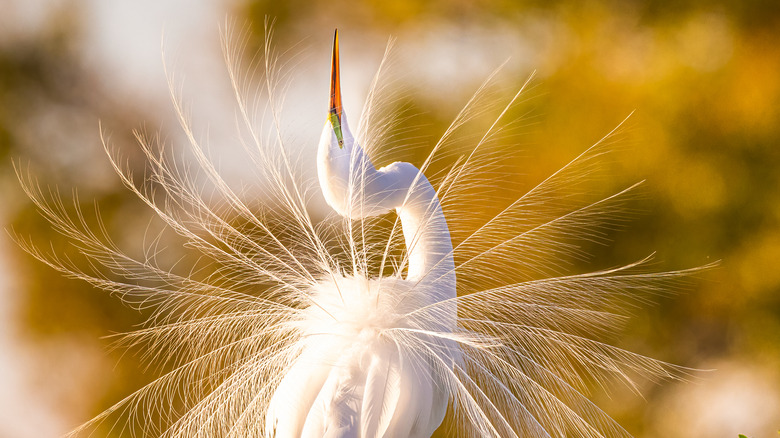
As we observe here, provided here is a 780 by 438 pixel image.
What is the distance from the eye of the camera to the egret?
138cm

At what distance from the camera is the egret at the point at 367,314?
1.38m

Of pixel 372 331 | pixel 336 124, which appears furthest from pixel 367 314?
pixel 336 124

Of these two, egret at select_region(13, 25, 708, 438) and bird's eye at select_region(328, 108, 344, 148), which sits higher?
bird's eye at select_region(328, 108, 344, 148)

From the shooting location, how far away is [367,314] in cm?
139

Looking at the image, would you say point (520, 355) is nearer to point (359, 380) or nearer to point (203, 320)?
point (359, 380)

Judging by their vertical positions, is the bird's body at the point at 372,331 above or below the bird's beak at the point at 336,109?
below

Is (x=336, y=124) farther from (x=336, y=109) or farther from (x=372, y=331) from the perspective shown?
(x=372, y=331)

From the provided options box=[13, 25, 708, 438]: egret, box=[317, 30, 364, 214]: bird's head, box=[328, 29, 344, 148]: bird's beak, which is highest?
box=[328, 29, 344, 148]: bird's beak

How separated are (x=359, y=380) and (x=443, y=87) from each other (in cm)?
198

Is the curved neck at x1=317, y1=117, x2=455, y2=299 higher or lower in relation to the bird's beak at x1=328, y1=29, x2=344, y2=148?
lower

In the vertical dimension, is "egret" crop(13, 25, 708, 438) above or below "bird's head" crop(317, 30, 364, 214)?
below

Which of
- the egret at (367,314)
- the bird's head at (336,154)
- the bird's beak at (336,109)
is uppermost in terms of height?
the bird's beak at (336,109)

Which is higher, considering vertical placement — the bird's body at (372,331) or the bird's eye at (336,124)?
the bird's eye at (336,124)

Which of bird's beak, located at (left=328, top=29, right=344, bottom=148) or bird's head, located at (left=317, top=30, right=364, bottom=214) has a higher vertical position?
bird's beak, located at (left=328, top=29, right=344, bottom=148)
